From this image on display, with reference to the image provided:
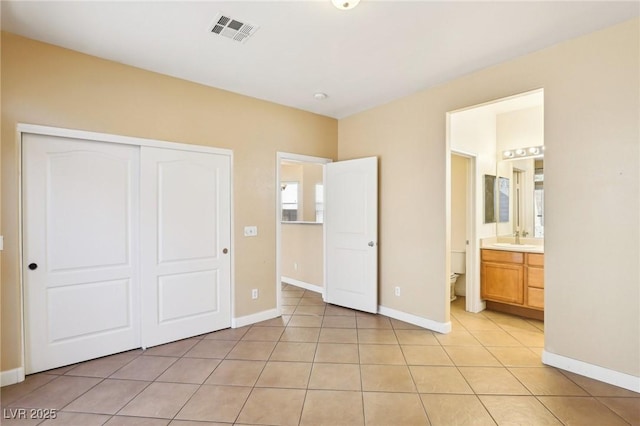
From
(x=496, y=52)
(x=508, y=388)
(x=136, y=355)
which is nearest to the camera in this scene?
(x=508, y=388)

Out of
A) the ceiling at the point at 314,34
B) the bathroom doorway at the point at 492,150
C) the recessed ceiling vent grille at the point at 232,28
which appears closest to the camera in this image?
the ceiling at the point at 314,34

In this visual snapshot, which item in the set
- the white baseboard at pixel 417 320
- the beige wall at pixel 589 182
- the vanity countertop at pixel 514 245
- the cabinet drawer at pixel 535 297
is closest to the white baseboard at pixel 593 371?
the beige wall at pixel 589 182

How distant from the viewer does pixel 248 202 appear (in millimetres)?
3637

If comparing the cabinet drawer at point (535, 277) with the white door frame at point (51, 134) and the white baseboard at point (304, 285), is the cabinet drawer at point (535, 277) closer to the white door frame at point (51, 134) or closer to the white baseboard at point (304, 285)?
the white baseboard at point (304, 285)

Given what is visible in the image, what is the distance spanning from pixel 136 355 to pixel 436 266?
3.17m

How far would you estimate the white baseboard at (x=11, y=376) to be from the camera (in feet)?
7.50

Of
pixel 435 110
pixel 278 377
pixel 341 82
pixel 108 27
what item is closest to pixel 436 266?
pixel 435 110

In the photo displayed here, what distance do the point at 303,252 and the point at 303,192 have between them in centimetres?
148

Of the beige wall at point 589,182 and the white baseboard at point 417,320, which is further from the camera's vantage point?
the white baseboard at point 417,320

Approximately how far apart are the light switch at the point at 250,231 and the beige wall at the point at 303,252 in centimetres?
158

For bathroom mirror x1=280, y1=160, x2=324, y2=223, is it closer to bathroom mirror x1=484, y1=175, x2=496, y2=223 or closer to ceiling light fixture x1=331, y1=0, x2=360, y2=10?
bathroom mirror x1=484, y1=175, x2=496, y2=223

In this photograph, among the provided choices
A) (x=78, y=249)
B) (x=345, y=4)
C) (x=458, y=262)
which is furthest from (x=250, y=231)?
(x=458, y=262)

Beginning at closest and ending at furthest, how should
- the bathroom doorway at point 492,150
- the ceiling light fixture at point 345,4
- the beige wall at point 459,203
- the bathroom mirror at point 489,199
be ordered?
1. the ceiling light fixture at point 345,4
2. the bathroom doorway at point 492,150
3. the bathroom mirror at point 489,199
4. the beige wall at point 459,203

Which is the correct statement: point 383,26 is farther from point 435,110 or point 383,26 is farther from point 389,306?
point 389,306
